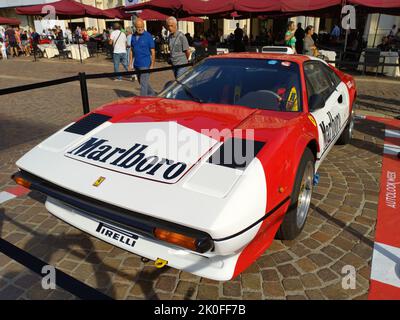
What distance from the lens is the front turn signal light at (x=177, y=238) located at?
5.65 feet

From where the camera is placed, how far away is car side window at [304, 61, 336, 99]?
130 inches

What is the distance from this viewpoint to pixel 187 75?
3.63 m

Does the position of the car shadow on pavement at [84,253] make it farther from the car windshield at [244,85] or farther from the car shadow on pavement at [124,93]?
the car shadow on pavement at [124,93]

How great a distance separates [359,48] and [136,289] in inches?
619

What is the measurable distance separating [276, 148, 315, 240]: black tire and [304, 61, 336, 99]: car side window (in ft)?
2.47

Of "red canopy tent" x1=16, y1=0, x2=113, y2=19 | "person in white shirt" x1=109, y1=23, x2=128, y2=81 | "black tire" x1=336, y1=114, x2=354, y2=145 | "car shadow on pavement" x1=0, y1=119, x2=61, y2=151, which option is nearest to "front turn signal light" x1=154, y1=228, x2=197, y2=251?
→ "black tire" x1=336, y1=114, x2=354, y2=145

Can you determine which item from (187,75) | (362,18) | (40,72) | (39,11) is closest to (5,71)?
(40,72)

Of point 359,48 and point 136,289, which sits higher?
point 359,48

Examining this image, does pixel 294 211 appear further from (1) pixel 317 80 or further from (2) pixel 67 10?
(2) pixel 67 10

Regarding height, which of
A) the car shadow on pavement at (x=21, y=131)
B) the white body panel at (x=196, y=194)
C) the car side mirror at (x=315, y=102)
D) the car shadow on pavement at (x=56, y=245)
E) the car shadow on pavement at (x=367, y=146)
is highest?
the car side mirror at (x=315, y=102)

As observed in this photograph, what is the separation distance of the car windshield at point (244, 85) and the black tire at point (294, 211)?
52cm

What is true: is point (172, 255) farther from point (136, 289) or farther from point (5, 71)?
point (5, 71)

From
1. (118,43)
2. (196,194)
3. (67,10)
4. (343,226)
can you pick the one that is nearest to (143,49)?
(118,43)

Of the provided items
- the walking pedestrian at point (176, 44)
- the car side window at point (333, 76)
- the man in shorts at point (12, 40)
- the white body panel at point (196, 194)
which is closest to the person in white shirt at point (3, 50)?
the man in shorts at point (12, 40)
